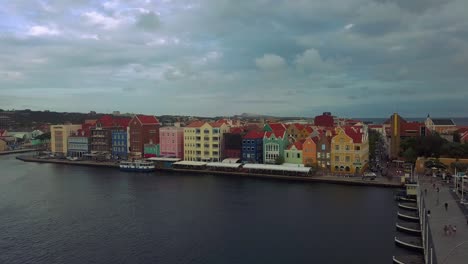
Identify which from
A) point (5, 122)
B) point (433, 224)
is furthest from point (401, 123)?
point (5, 122)

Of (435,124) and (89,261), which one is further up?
(435,124)

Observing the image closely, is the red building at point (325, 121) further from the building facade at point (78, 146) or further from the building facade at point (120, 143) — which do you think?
the building facade at point (78, 146)

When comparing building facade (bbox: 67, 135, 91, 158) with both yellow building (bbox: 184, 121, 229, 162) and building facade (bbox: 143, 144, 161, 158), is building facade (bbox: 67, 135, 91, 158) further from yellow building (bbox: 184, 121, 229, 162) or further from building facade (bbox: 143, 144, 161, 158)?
yellow building (bbox: 184, 121, 229, 162)

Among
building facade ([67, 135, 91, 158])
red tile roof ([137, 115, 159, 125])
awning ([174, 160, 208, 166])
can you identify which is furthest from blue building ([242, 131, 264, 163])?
building facade ([67, 135, 91, 158])

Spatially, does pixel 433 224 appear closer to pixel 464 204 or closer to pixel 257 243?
pixel 464 204

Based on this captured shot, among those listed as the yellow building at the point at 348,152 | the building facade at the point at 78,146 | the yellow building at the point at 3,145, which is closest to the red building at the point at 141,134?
the building facade at the point at 78,146

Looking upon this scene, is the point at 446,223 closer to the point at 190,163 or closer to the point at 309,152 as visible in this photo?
the point at 309,152
